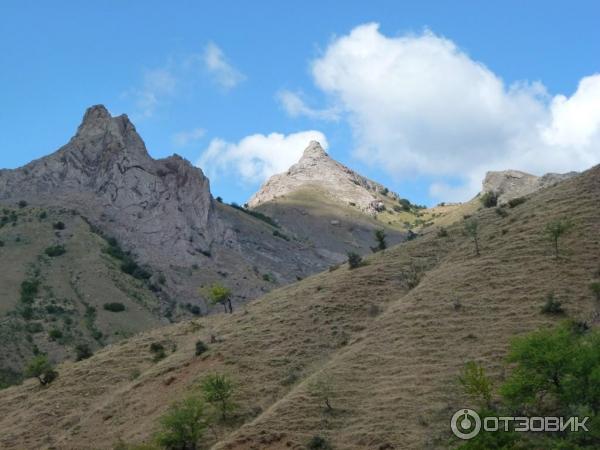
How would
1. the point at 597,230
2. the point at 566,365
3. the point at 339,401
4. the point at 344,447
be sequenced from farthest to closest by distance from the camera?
the point at 597,230 → the point at 339,401 → the point at 344,447 → the point at 566,365

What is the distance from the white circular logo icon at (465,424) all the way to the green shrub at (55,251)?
70789mm

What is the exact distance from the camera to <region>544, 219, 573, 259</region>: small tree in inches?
2221

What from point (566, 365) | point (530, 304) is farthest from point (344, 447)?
point (530, 304)

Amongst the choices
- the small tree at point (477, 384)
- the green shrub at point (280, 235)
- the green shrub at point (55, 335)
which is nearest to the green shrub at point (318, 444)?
the small tree at point (477, 384)

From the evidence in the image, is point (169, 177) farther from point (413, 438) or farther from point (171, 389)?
point (413, 438)

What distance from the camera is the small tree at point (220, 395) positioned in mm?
48062

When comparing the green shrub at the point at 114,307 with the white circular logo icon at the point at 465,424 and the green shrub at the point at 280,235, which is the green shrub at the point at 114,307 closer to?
the white circular logo icon at the point at 465,424

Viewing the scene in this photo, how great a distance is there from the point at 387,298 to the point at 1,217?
6971 centimetres

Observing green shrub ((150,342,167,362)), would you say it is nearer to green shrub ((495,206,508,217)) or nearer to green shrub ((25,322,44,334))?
green shrub ((25,322,44,334))

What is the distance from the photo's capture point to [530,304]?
50969mm

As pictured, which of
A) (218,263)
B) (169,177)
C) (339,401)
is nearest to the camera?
(339,401)

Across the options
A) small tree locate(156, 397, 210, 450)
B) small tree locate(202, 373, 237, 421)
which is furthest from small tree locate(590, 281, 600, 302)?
small tree locate(156, 397, 210, 450)

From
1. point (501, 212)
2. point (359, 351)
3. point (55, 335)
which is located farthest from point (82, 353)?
point (501, 212)

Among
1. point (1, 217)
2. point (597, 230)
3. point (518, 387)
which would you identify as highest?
point (1, 217)
